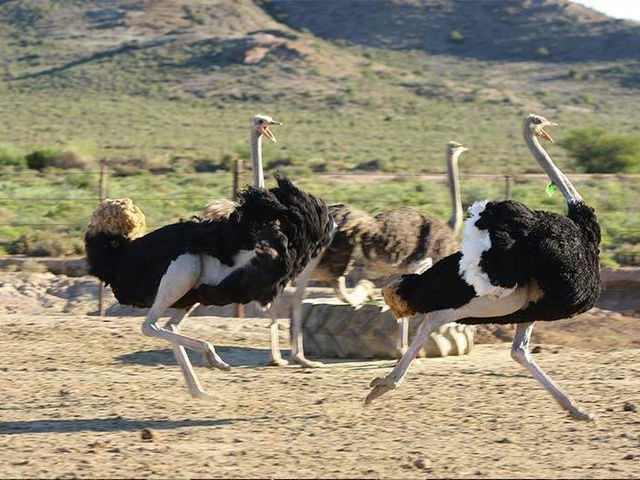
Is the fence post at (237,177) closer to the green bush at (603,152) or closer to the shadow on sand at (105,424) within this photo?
the shadow on sand at (105,424)

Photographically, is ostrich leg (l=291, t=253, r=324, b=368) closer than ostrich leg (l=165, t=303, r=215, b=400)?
No

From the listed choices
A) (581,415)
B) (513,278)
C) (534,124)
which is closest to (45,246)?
(534,124)

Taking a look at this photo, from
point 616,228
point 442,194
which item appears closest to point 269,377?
point 616,228

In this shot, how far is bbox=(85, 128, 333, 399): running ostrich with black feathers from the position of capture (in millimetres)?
7172

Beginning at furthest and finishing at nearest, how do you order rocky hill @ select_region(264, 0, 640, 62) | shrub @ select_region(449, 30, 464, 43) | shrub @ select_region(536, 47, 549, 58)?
shrub @ select_region(449, 30, 464, 43), rocky hill @ select_region(264, 0, 640, 62), shrub @ select_region(536, 47, 549, 58)

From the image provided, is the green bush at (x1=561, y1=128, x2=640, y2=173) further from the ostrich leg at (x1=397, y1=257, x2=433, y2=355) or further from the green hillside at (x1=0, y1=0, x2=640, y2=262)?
the ostrich leg at (x1=397, y1=257, x2=433, y2=355)

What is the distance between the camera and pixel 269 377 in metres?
8.51

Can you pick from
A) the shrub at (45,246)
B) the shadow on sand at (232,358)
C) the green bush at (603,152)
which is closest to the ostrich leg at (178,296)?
the shadow on sand at (232,358)

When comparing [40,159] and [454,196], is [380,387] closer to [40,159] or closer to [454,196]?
[454,196]

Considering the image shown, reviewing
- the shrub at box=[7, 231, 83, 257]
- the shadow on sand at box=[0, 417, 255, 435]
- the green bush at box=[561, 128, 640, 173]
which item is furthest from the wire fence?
the shadow on sand at box=[0, 417, 255, 435]

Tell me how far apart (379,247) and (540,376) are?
101 inches

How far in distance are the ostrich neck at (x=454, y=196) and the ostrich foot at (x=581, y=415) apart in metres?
3.33

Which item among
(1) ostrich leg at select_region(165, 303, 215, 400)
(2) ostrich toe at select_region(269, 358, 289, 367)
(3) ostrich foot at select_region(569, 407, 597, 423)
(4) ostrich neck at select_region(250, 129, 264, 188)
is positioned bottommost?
(2) ostrich toe at select_region(269, 358, 289, 367)

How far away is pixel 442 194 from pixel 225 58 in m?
39.3
